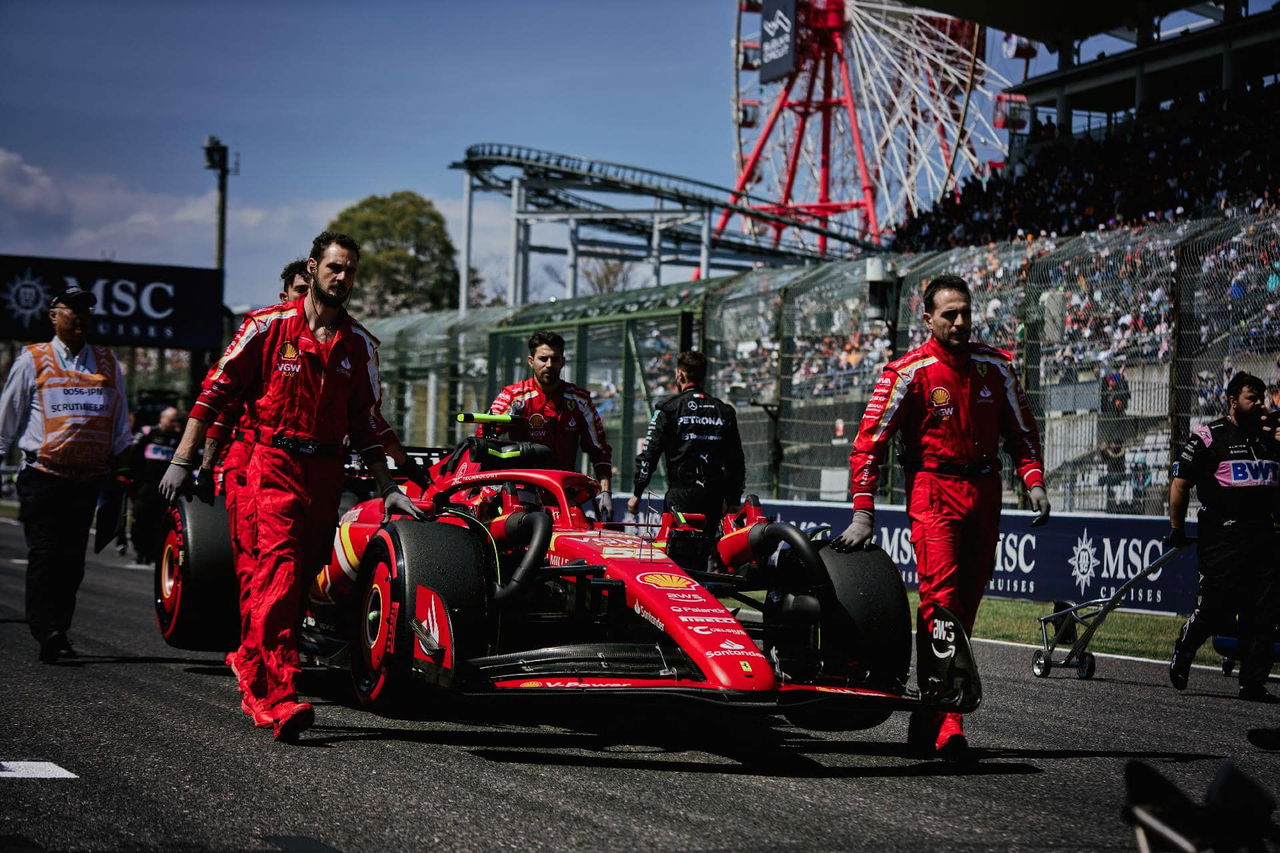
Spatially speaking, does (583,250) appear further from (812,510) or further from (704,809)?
(704,809)

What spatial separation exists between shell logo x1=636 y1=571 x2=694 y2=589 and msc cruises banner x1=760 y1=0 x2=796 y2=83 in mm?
41615

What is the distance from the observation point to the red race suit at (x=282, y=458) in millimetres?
5977

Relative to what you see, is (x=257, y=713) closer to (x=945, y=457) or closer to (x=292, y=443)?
(x=292, y=443)

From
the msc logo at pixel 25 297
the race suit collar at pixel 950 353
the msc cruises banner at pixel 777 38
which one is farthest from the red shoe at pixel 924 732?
the msc cruises banner at pixel 777 38

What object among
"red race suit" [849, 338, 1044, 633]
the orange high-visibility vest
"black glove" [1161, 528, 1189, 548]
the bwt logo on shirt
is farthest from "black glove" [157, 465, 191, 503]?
the bwt logo on shirt

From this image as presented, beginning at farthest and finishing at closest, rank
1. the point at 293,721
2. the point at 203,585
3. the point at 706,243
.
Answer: the point at 706,243
the point at 203,585
the point at 293,721

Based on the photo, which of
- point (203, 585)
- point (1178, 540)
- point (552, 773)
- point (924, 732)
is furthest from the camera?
point (1178, 540)

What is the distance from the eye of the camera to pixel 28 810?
14.6ft

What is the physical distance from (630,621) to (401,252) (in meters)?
56.0

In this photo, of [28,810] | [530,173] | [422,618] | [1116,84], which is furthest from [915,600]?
[530,173]

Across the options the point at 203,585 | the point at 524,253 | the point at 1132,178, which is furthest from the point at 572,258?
the point at 203,585

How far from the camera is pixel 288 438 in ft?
20.0

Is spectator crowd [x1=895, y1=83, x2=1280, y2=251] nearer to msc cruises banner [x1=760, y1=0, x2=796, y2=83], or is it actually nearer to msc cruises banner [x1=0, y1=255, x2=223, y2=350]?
msc cruises banner [x1=0, y1=255, x2=223, y2=350]

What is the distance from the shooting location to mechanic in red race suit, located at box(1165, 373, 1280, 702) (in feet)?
27.9
